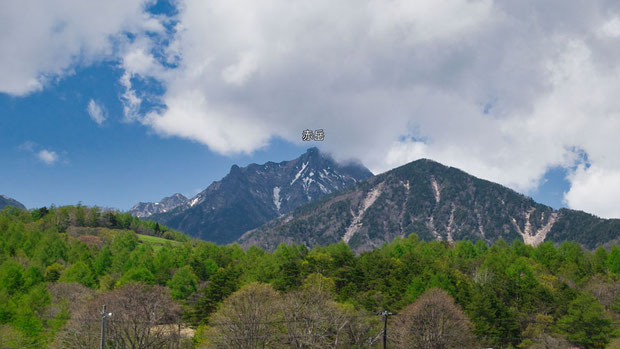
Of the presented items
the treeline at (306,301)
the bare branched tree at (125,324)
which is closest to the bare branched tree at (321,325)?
the treeline at (306,301)

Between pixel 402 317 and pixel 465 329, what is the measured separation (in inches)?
398

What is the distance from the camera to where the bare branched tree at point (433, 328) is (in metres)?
67.9

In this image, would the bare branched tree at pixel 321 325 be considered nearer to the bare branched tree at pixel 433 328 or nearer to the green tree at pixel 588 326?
the bare branched tree at pixel 433 328

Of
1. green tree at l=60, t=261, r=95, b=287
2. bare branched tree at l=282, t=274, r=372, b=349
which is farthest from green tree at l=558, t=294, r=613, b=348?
green tree at l=60, t=261, r=95, b=287

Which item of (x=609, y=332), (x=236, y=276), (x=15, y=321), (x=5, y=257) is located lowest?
(x=609, y=332)

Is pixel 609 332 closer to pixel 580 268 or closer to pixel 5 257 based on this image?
pixel 580 268

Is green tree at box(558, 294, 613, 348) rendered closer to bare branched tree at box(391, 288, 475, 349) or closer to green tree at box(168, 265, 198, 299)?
bare branched tree at box(391, 288, 475, 349)

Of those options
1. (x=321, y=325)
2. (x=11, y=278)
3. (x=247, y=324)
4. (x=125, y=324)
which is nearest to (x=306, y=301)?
(x=321, y=325)

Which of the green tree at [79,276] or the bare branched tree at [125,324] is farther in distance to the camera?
the green tree at [79,276]

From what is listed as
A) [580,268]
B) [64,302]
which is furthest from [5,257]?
[580,268]

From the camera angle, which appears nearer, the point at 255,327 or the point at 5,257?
the point at 255,327

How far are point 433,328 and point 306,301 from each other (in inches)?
821

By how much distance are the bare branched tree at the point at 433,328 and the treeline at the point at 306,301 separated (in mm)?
231

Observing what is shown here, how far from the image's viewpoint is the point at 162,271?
410 feet
